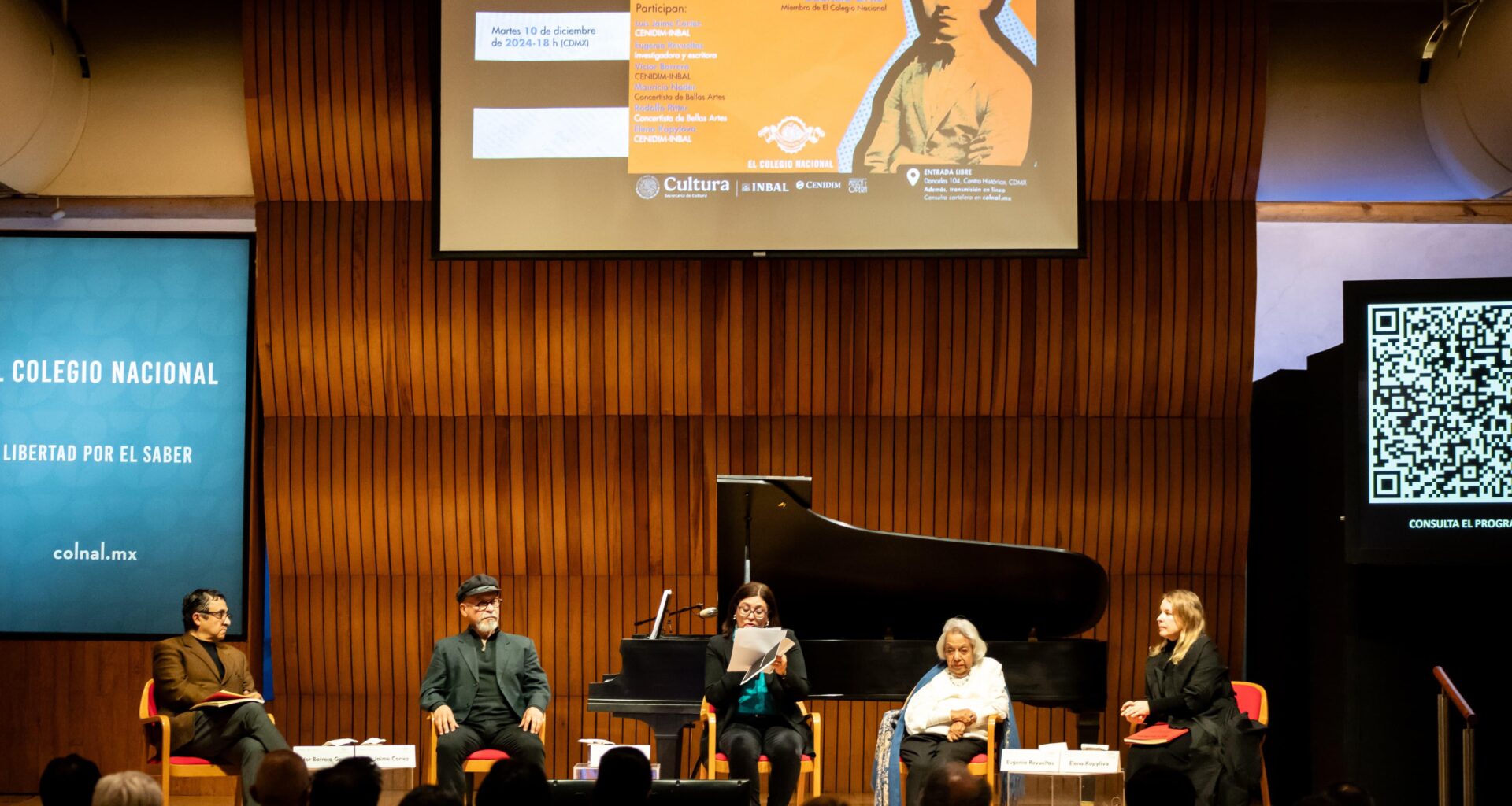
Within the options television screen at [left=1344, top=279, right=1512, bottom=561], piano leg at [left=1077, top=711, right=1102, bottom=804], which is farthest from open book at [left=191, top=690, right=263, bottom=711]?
television screen at [left=1344, top=279, right=1512, bottom=561]

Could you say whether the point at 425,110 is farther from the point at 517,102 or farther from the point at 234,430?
the point at 234,430

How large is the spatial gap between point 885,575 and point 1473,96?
12.7 ft

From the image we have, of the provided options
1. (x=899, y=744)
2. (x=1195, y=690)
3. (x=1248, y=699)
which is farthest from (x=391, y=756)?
(x=1248, y=699)

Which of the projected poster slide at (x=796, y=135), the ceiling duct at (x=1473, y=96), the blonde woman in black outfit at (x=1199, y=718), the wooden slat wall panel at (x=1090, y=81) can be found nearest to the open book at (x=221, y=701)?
the projected poster slide at (x=796, y=135)

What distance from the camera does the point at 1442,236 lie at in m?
7.32

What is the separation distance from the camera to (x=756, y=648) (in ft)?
17.2

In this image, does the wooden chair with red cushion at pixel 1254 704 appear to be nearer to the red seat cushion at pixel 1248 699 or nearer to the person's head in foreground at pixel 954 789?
the red seat cushion at pixel 1248 699

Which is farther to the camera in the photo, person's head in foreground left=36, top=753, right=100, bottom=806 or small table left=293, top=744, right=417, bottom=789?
small table left=293, top=744, right=417, bottom=789

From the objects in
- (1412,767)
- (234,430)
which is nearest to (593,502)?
(234,430)

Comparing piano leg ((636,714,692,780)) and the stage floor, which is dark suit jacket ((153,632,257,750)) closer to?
the stage floor

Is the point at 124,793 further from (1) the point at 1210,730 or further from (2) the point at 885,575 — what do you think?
(1) the point at 1210,730

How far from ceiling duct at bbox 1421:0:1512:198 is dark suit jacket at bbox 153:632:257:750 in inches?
250

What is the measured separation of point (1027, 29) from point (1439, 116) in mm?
2312

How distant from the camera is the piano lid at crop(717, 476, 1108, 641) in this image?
18.4 ft
